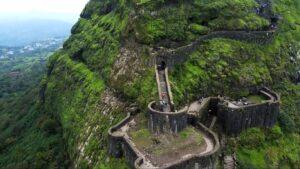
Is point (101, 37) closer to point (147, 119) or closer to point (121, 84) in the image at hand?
point (121, 84)

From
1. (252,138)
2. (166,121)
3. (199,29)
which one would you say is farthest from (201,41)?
(166,121)

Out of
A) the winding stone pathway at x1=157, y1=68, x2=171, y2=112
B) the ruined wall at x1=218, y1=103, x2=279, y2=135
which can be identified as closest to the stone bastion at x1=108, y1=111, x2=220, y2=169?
the winding stone pathway at x1=157, y1=68, x2=171, y2=112

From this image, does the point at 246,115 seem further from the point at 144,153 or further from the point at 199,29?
the point at 199,29

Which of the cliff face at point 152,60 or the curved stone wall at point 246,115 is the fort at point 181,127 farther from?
the cliff face at point 152,60

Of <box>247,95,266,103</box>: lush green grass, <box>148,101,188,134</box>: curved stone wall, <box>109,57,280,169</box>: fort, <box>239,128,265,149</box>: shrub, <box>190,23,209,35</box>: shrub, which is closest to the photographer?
<box>109,57,280,169</box>: fort

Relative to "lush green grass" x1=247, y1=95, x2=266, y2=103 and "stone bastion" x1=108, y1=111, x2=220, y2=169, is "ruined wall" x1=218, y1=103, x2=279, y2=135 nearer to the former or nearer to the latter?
"lush green grass" x1=247, y1=95, x2=266, y2=103
